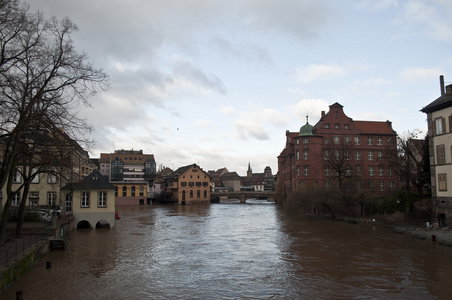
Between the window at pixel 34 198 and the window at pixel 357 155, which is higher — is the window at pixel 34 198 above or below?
below

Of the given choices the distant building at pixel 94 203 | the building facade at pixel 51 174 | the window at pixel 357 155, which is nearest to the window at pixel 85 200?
the distant building at pixel 94 203

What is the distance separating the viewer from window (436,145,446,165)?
33.4m

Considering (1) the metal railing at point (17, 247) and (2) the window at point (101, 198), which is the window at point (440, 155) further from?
(1) the metal railing at point (17, 247)

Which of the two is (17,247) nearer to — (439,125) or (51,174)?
(51,174)

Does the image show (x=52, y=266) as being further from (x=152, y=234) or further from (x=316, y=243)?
(x=316, y=243)

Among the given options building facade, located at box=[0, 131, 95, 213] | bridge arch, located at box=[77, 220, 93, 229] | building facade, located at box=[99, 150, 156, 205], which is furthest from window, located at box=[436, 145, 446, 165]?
building facade, located at box=[99, 150, 156, 205]

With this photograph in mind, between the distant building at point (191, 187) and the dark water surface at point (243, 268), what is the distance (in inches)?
2721

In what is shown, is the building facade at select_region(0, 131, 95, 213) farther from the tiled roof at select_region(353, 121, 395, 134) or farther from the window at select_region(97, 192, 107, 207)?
the tiled roof at select_region(353, 121, 395, 134)

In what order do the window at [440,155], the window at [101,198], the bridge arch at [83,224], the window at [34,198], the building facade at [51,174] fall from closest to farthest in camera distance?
the building facade at [51,174] < the window at [440,155] < the window at [101,198] < the bridge arch at [83,224] < the window at [34,198]

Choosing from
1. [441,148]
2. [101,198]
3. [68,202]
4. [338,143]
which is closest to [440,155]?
[441,148]

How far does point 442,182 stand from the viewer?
33594mm

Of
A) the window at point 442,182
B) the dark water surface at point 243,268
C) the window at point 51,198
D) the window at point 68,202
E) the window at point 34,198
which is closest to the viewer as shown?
the dark water surface at point 243,268

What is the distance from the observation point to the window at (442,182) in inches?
1308

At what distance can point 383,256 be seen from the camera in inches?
905
